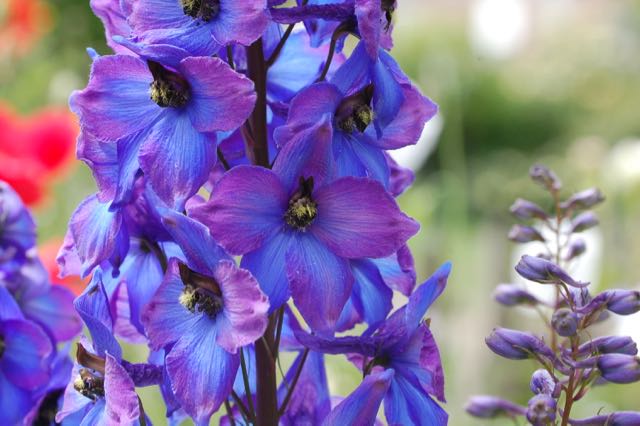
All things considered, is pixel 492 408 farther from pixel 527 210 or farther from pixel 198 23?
pixel 198 23

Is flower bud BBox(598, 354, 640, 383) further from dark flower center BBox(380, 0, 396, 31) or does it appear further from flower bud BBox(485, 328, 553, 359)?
dark flower center BBox(380, 0, 396, 31)

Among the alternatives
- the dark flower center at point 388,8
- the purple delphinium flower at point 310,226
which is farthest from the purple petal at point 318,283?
the dark flower center at point 388,8

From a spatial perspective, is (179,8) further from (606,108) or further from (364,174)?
(606,108)

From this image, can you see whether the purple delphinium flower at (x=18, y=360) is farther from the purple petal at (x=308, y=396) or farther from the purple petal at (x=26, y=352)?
the purple petal at (x=308, y=396)

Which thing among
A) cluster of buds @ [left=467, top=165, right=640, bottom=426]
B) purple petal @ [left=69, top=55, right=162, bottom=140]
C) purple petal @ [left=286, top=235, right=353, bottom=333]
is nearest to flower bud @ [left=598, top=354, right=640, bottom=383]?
cluster of buds @ [left=467, top=165, right=640, bottom=426]

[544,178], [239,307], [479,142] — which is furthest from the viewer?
[479,142]

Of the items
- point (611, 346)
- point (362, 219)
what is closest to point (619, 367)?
point (611, 346)

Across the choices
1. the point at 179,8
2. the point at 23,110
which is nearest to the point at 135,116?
the point at 179,8
